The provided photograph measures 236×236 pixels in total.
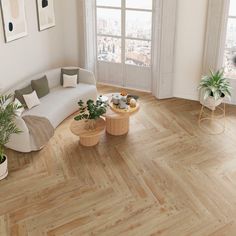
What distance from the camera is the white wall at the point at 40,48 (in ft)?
22.2

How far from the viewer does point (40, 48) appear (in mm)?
7625

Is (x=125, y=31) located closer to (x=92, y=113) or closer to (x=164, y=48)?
(x=164, y=48)

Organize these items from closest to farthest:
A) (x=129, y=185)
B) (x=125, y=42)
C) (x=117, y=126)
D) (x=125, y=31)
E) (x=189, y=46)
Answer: (x=129, y=185), (x=117, y=126), (x=189, y=46), (x=125, y=31), (x=125, y=42)

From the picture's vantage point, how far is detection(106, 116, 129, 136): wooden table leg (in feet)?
21.5

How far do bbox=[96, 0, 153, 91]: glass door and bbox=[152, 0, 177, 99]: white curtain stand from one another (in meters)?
0.30

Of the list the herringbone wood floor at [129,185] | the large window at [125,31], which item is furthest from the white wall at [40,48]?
the herringbone wood floor at [129,185]

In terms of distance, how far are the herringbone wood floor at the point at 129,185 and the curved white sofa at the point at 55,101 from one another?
0.20 m

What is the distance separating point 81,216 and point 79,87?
3354 millimetres

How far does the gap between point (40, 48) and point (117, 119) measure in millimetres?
2411

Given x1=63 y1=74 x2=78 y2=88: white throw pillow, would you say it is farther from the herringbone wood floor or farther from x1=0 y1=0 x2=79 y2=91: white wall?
the herringbone wood floor

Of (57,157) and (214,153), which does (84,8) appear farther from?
(214,153)

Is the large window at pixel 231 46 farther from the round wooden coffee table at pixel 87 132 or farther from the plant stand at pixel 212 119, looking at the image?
the round wooden coffee table at pixel 87 132

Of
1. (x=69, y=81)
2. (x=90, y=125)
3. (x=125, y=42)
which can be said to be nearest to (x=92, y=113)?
(x=90, y=125)

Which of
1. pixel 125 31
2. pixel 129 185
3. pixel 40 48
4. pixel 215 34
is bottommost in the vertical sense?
pixel 129 185
